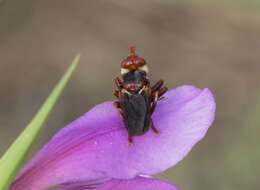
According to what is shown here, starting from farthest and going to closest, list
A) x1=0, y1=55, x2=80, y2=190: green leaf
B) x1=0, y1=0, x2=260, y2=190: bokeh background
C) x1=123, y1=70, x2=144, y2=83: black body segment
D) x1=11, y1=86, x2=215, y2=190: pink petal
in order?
x1=0, y1=0, x2=260, y2=190: bokeh background < x1=123, y1=70, x2=144, y2=83: black body segment < x1=11, y1=86, x2=215, y2=190: pink petal < x1=0, y1=55, x2=80, y2=190: green leaf

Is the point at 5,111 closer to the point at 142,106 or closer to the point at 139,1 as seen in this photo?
the point at 139,1

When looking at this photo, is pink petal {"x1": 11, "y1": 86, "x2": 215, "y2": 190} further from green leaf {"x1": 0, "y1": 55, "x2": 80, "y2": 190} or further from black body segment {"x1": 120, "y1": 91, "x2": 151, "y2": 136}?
green leaf {"x1": 0, "y1": 55, "x2": 80, "y2": 190}

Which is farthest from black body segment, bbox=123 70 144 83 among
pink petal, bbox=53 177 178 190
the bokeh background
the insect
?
the bokeh background

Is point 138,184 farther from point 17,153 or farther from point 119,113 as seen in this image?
point 17,153

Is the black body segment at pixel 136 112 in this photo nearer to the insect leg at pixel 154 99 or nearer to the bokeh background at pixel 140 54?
the insect leg at pixel 154 99

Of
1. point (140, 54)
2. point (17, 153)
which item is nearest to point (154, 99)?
point (17, 153)

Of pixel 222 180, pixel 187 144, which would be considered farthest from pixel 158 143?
pixel 222 180
